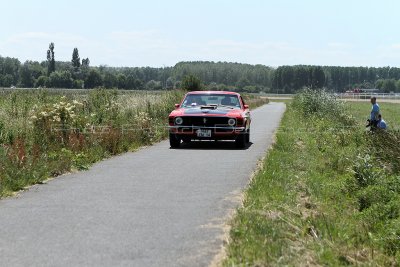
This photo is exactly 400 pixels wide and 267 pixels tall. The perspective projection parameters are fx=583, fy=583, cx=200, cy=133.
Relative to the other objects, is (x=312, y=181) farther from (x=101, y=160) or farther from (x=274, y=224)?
(x=101, y=160)

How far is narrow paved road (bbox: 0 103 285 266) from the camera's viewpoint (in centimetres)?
535

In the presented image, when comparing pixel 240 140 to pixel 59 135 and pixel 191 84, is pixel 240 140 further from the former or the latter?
pixel 191 84

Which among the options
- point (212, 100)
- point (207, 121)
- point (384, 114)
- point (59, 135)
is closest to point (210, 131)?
point (207, 121)

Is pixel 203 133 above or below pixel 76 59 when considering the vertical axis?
below

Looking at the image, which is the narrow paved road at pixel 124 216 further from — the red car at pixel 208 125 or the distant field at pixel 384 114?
the distant field at pixel 384 114

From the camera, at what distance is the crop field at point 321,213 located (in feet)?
18.3

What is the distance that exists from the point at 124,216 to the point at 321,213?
2.67 m

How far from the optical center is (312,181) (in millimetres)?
10250

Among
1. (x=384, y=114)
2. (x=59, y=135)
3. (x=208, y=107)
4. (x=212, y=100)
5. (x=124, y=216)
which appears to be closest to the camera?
(x=124, y=216)

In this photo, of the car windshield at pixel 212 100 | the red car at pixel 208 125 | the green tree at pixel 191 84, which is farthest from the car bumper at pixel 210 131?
the green tree at pixel 191 84

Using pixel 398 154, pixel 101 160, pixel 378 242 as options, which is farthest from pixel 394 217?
pixel 101 160

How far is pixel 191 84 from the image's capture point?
45.8 meters

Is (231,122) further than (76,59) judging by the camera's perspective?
No

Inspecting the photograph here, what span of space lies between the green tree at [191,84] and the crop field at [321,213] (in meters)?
30.9
